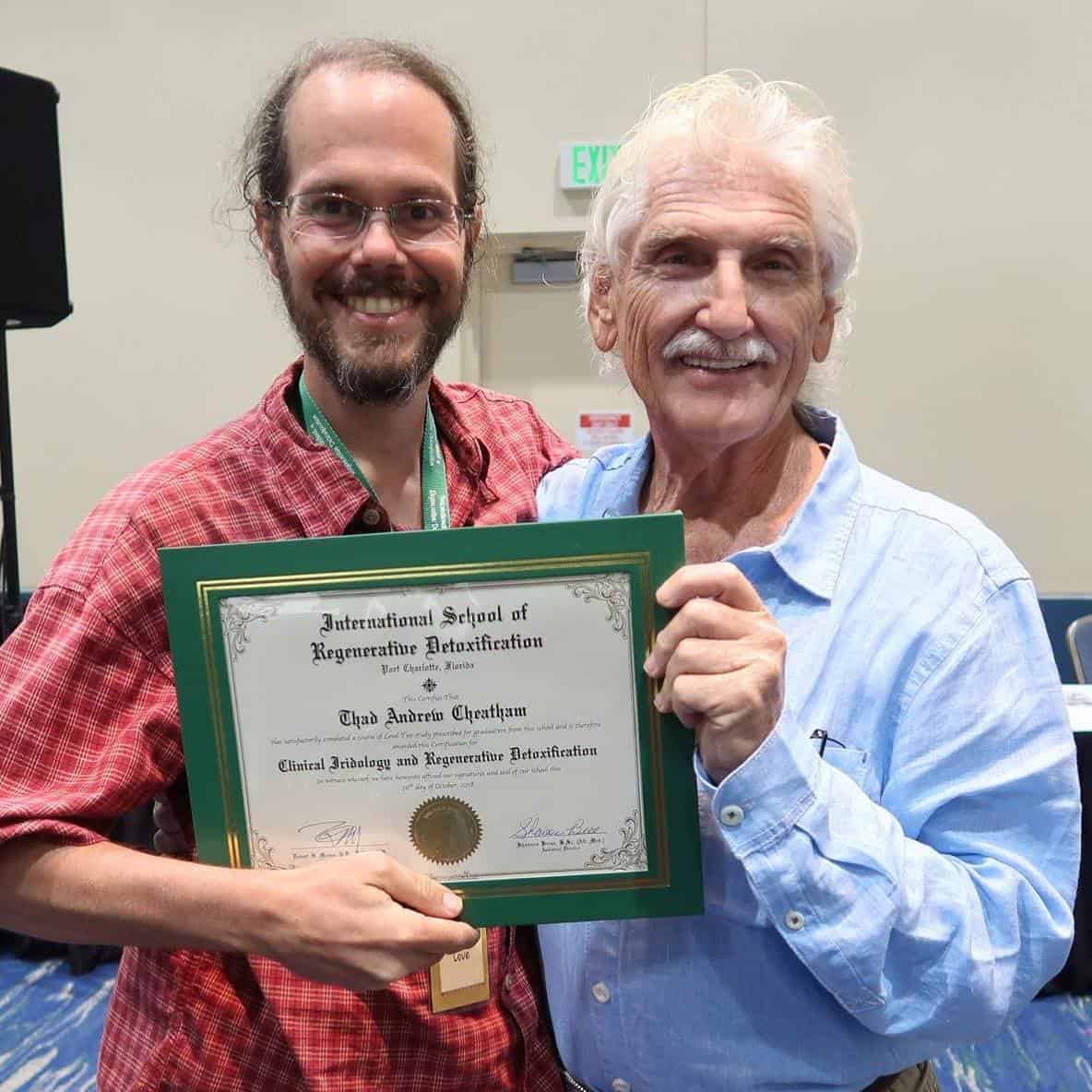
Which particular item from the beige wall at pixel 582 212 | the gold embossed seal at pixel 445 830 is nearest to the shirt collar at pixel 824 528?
the gold embossed seal at pixel 445 830

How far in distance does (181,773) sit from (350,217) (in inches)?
28.2

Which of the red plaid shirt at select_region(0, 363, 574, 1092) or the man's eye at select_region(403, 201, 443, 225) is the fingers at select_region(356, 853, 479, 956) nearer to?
the red plaid shirt at select_region(0, 363, 574, 1092)

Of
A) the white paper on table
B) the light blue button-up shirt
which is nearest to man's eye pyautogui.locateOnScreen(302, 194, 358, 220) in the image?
the light blue button-up shirt

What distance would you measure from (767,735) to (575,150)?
15.2 ft

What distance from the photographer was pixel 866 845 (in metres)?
1.03

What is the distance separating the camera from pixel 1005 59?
A: 497 centimetres

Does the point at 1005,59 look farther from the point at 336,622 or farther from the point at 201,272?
the point at 336,622

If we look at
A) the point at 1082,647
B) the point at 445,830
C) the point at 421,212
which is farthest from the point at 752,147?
the point at 1082,647

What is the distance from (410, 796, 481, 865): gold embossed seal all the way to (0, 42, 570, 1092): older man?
1.6 inches

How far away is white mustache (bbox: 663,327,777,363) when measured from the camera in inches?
50.6

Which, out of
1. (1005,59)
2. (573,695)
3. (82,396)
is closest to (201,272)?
(82,396)

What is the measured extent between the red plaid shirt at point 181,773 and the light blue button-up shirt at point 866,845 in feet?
0.55
